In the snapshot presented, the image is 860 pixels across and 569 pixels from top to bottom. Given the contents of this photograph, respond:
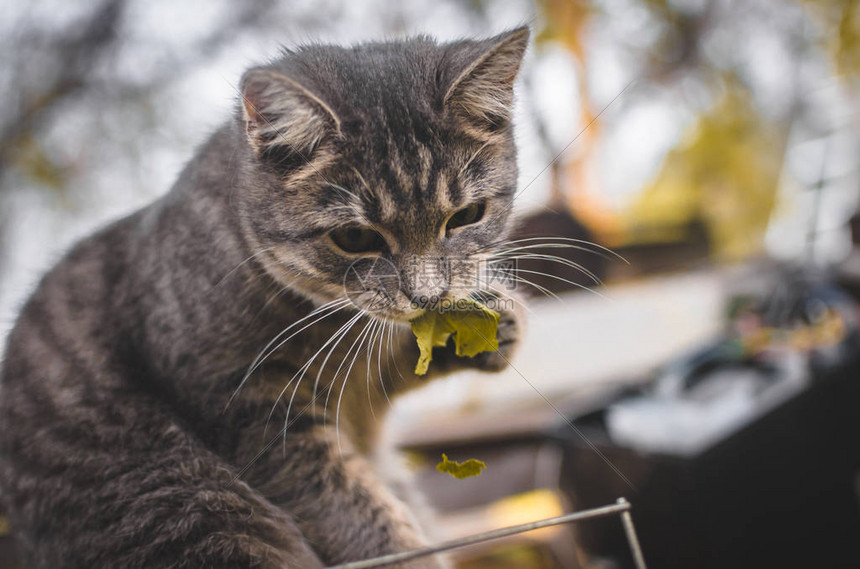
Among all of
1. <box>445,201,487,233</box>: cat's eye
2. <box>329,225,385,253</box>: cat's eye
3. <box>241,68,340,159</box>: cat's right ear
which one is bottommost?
<box>329,225,385,253</box>: cat's eye

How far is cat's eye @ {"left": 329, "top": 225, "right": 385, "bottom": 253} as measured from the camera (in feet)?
2.88

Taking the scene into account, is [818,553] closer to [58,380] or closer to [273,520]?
[273,520]

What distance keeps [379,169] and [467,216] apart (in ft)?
0.60

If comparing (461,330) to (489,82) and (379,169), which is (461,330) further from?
(489,82)

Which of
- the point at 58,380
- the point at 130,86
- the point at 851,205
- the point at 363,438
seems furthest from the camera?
the point at 851,205

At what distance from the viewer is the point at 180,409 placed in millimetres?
939

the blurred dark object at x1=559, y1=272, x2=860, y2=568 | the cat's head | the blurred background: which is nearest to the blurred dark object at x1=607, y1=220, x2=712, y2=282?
the blurred background

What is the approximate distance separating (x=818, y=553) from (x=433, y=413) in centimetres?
148

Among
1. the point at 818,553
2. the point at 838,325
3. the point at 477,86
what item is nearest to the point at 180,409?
the point at 477,86

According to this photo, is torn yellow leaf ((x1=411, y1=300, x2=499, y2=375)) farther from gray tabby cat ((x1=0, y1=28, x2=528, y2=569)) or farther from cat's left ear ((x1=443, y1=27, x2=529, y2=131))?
cat's left ear ((x1=443, y1=27, x2=529, y2=131))

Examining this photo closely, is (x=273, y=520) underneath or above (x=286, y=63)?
underneath

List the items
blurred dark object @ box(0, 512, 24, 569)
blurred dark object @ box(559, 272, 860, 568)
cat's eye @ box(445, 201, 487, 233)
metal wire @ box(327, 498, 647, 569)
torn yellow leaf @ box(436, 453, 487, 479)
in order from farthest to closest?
blurred dark object @ box(559, 272, 860, 568), blurred dark object @ box(0, 512, 24, 569), cat's eye @ box(445, 201, 487, 233), torn yellow leaf @ box(436, 453, 487, 479), metal wire @ box(327, 498, 647, 569)

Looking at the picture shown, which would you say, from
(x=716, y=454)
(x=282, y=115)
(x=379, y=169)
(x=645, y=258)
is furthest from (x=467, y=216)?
(x=645, y=258)

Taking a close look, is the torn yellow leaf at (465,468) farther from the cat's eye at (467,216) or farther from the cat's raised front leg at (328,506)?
the cat's eye at (467,216)
